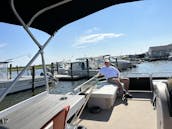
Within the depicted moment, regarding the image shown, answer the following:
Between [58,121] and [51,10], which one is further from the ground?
[51,10]

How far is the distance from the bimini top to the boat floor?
185 cm

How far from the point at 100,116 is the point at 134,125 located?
749 mm

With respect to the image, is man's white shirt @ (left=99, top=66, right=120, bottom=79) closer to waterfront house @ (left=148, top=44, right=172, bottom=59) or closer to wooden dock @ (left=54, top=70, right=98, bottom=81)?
wooden dock @ (left=54, top=70, right=98, bottom=81)

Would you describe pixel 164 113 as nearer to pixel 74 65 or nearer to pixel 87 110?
pixel 87 110

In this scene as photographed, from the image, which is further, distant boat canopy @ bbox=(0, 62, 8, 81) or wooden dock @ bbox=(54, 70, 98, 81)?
wooden dock @ bbox=(54, 70, 98, 81)

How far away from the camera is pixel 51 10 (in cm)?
267

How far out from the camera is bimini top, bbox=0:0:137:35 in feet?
7.83

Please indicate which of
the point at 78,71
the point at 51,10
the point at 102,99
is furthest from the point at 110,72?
the point at 78,71

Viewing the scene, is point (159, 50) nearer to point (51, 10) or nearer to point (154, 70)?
point (154, 70)

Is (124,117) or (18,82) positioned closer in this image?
(124,117)

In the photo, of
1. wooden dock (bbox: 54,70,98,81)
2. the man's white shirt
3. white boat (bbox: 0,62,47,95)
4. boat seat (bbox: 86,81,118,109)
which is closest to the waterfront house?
wooden dock (bbox: 54,70,98,81)

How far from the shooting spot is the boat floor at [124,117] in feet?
11.4

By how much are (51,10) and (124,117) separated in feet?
7.85

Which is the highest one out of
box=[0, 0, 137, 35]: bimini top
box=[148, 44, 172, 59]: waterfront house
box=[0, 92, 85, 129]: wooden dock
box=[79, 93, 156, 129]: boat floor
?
box=[148, 44, 172, 59]: waterfront house
